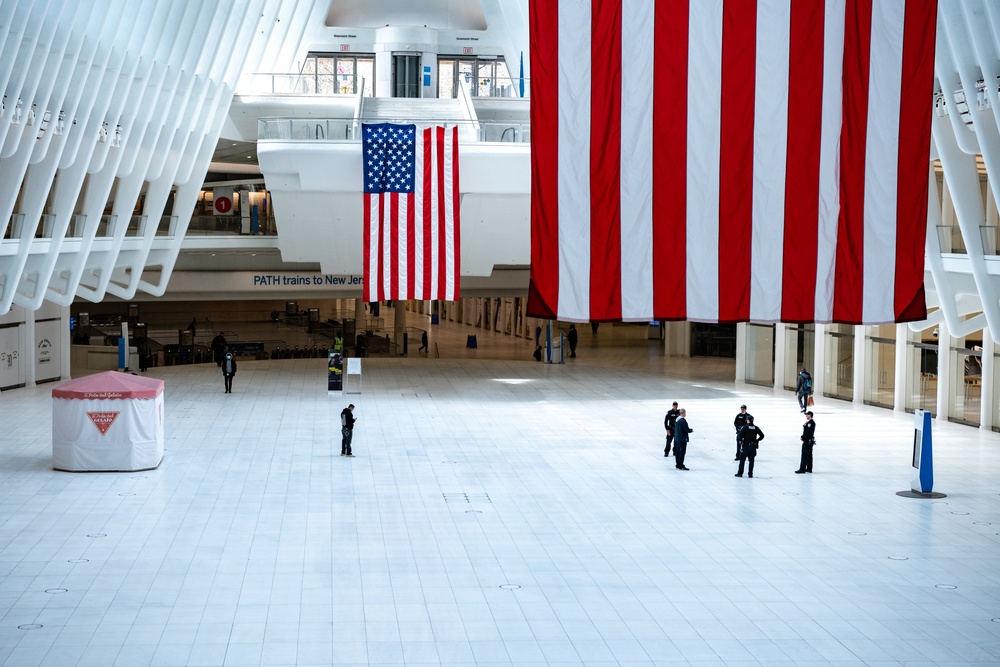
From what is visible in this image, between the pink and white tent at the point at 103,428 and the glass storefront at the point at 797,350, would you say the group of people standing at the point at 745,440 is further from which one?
the glass storefront at the point at 797,350

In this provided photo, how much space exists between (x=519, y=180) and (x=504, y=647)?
18.2m

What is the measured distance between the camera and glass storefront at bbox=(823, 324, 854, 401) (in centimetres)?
2967

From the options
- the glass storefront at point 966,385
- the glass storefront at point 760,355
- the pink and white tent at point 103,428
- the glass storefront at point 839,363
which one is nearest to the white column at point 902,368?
the glass storefront at point 966,385

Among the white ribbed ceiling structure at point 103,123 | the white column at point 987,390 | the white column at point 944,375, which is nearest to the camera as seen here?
the white ribbed ceiling structure at point 103,123

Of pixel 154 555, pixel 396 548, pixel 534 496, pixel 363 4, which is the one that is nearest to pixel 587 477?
pixel 534 496

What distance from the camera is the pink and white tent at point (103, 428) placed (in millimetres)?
18406

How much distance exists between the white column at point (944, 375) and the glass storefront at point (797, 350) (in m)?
5.82

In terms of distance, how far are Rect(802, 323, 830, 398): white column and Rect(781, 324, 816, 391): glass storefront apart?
2.31 ft

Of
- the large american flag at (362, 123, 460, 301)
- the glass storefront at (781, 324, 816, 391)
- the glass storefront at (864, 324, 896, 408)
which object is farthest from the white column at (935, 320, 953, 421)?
the large american flag at (362, 123, 460, 301)

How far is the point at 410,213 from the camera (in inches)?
962

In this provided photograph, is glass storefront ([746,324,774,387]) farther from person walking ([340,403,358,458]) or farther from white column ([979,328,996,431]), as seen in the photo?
person walking ([340,403,358,458])

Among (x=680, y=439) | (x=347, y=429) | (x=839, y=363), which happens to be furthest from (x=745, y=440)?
(x=839, y=363)

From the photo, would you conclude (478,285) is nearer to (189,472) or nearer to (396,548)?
(189,472)

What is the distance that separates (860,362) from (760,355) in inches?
197
